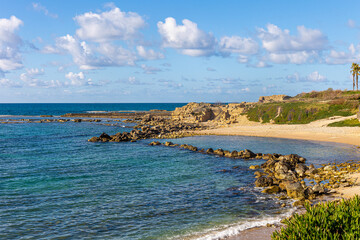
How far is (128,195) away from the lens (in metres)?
21.1

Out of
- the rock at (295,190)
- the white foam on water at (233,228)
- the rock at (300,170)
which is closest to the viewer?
the white foam on water at (233,228)

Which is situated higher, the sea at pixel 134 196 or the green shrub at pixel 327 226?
the green shrub at pixel 327 226

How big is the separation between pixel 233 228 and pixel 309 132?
4267 centimetres

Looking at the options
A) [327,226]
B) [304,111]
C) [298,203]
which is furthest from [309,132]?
[327,226]

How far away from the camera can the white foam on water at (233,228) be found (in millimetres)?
14094

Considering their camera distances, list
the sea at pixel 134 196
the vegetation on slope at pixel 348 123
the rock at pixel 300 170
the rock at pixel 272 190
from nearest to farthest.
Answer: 1. the sea at pixel 134 196
2. the rock at pixel 272 190
3. the rock at pixel 300 170
4. the vegetation on slope at pixel 348 123

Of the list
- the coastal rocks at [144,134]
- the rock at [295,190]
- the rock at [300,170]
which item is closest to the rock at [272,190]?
the rock at [295,190]

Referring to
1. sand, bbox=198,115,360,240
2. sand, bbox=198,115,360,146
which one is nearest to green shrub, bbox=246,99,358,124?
sand, bbox=198,115,360,240

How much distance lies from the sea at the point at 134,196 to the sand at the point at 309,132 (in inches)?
334

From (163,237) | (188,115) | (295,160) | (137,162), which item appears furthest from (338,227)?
(188,115)

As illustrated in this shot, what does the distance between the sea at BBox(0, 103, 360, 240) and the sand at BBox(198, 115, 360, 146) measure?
8.48 metres

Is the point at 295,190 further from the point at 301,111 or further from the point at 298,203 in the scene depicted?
the point at 301,111

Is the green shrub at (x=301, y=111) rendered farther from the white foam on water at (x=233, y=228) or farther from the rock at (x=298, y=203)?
the white foam on water at (x=233, y=228)

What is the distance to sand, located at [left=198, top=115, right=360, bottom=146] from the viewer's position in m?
46.4
